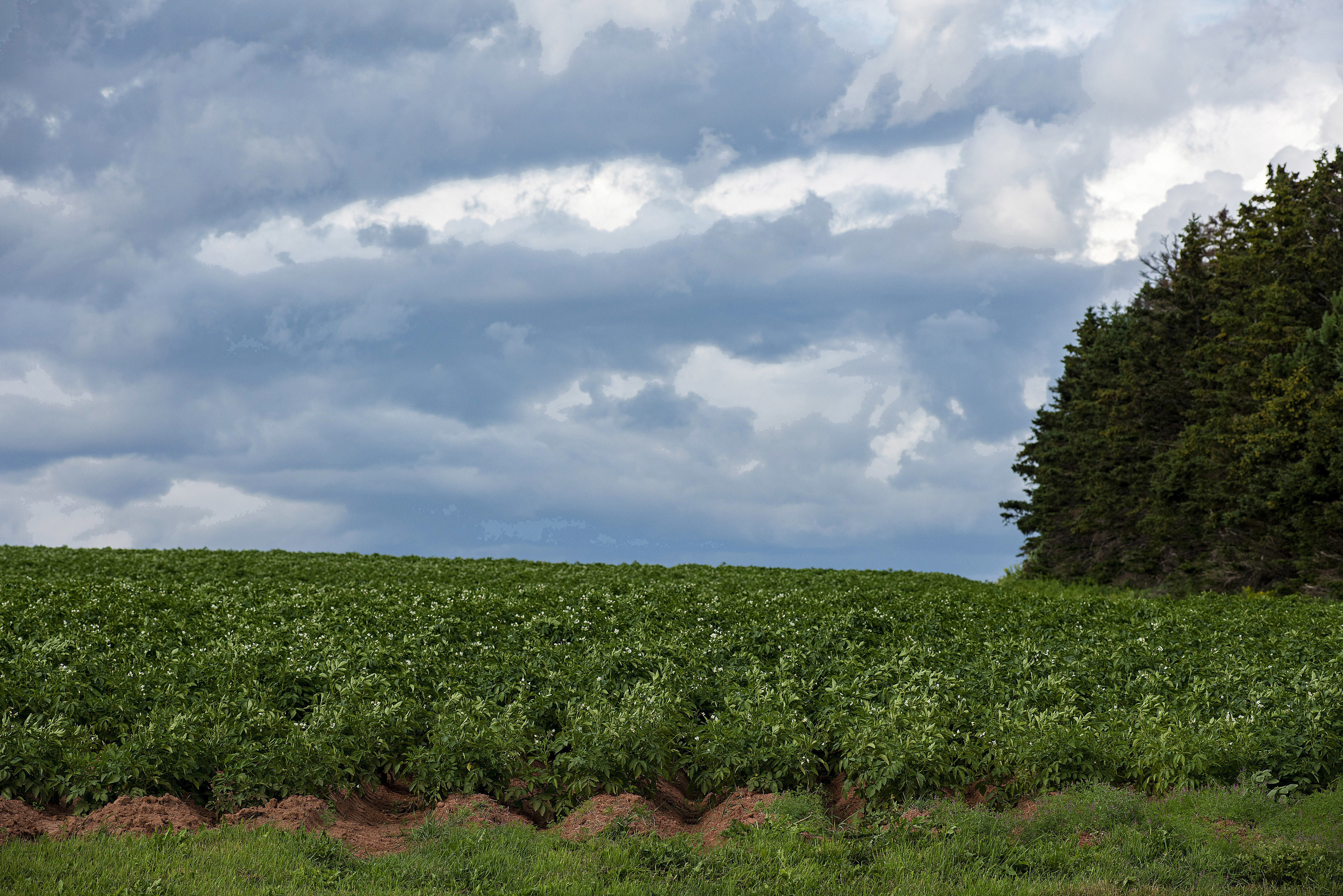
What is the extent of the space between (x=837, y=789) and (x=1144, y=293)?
38.8 metres

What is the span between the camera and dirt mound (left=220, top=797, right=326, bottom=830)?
345 inches

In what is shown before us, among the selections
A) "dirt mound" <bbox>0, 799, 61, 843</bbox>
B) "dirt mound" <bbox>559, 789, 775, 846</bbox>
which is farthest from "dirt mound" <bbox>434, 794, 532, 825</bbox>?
"dirt mound" <bbox>0, 799, 61, 843</bbox>

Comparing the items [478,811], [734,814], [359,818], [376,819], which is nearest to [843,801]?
[734,814]

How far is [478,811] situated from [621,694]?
9.86 feet

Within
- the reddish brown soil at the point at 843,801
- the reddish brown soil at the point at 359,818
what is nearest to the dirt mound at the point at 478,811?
the reddish brown soil at the point at 359,818

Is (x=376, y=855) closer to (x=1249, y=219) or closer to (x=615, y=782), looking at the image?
(x=615, y=782)

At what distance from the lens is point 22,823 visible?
8586mm

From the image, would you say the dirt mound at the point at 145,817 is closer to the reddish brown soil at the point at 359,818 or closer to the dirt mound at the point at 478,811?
the reddish brown soil at the point at 359,818

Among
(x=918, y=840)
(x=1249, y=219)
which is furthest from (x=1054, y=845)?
(x=1249, y=219)

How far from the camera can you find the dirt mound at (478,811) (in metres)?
9.00

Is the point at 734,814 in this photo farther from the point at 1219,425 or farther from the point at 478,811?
the point at 1219,425

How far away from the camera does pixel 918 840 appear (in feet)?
27.8

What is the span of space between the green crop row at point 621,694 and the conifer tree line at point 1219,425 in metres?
12.8

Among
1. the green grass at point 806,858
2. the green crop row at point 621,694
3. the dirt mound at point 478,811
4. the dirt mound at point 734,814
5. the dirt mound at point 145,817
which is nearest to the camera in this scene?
the green grass at point 806,858
